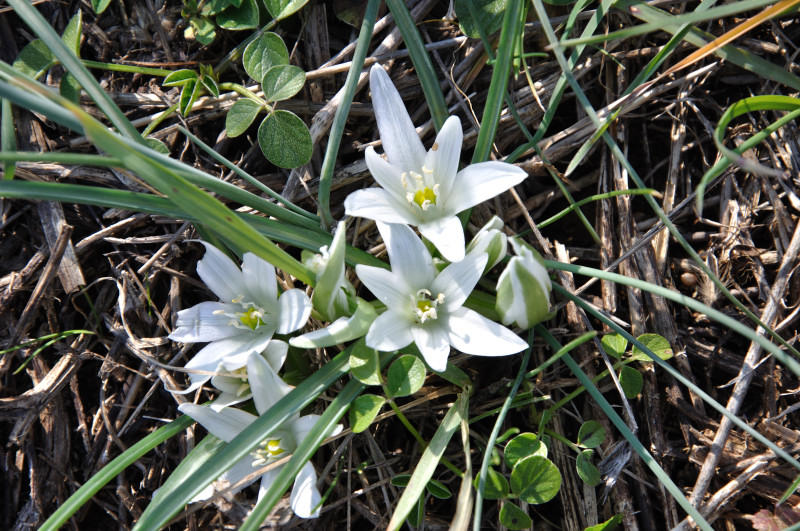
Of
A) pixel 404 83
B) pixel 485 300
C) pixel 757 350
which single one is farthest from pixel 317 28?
pixel 757 350

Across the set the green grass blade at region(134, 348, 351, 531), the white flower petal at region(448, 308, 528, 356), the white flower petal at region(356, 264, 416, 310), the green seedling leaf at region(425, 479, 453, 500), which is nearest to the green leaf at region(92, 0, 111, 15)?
the white flower petal at region(356, 264, 416, 310)

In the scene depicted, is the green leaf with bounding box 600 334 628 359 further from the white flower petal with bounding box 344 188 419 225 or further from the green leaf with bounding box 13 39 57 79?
the green leaf with bounding box 13 39 57 79

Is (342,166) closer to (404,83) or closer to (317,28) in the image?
(404,83)

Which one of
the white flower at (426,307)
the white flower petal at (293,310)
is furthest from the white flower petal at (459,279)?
the white flower petal at (293,310)

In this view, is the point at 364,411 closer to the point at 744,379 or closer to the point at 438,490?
the point at 438,490

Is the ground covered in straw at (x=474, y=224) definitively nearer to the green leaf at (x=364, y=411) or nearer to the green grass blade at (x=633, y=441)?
the green grass blade at (x=633, y=441)
